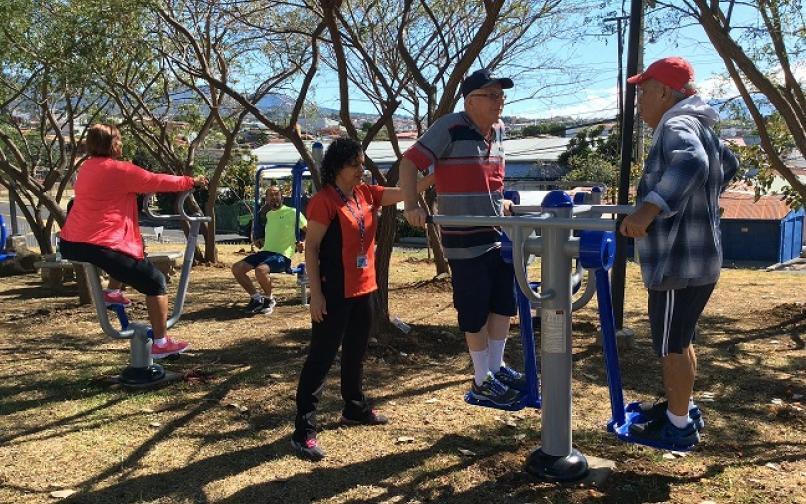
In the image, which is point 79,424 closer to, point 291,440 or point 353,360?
point 291,440

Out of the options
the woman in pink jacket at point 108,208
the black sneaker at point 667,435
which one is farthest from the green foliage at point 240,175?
the black sneaker at point 667,435

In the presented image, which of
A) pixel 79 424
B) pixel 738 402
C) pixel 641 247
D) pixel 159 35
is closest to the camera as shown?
pixel 641 247

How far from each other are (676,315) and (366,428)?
1780 mm

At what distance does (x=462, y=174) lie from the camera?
355cm

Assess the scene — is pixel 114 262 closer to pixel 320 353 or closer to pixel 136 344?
pixel 136 344

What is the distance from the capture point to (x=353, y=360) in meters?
3.93

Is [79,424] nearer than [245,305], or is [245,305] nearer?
[79,424]

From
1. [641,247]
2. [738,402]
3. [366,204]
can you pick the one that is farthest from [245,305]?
[641,247]

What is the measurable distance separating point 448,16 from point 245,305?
178 inches

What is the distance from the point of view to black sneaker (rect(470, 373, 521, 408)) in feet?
11.2

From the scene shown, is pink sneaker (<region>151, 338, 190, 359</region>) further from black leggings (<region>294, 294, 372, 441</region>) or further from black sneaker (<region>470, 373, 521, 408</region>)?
black sneaker (<region>470, 373, 521, 408</region>)

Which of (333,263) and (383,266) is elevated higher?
(333,263)

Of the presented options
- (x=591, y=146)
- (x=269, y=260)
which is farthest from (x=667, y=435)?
(x=591, y=146)

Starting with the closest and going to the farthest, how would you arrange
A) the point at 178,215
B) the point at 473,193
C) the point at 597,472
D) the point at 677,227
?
the point at 677,227 < the point at 597,472 < the point at 473,193 < the point at 178,215
